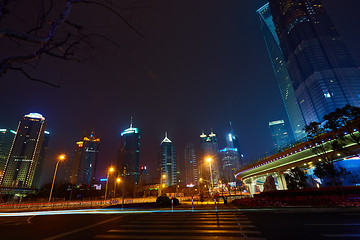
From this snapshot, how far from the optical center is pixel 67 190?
6675 centimetres

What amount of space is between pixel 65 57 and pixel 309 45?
181661 millimetres

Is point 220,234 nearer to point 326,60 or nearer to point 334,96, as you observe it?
point 334,96

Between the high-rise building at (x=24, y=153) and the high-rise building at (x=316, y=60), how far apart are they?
251459 millimetres

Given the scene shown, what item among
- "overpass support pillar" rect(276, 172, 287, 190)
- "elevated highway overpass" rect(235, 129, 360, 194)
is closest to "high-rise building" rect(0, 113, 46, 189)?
"elevated highway overpass" rect(235, 129, 360, 194)

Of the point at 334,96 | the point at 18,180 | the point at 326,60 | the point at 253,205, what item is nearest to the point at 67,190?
the point at 253,205

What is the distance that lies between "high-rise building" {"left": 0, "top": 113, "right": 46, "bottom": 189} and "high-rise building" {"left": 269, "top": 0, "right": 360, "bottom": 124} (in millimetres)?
251459

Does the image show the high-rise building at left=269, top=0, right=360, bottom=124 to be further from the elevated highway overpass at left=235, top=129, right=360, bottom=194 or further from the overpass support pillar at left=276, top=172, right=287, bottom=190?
the elevated highway overpass at left=235, top=129, right=360, bottom=194

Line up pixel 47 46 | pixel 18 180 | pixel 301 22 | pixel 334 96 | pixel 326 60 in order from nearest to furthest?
1. pixel 47 46
2. pixel 334 96
3. pixel 326 60
4. pixel 301 22
5. pixel 18 180

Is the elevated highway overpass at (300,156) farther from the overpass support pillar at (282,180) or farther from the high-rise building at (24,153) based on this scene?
the high-rise building at (24,153)

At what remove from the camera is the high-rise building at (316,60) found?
118 m

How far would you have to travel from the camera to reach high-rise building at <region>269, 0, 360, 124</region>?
386ft

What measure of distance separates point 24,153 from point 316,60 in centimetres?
27252

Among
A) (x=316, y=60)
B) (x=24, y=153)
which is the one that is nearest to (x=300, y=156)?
(x=316, y=60)

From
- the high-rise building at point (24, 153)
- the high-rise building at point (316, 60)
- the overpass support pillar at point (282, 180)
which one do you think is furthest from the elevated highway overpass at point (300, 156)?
the high-rise building at point (24, 153)
